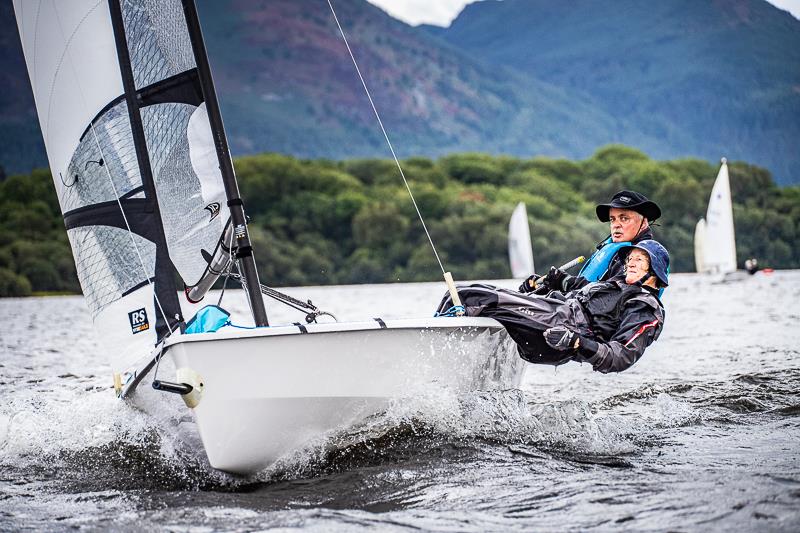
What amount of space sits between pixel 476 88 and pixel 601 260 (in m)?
177

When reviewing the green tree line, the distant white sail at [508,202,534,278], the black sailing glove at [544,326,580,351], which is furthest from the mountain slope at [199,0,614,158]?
the black sailing glove at [544,326,580,351]

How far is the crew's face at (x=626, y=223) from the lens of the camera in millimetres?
5730

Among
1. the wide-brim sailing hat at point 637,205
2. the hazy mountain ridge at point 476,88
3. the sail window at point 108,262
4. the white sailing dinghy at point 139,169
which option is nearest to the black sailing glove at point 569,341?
the white sailing dinghy at point 139,169

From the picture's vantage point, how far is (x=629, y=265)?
541 centimetres

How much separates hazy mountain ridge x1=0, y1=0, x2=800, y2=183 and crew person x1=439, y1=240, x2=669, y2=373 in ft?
462

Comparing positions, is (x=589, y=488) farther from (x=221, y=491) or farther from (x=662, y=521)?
(x=221, y=491)

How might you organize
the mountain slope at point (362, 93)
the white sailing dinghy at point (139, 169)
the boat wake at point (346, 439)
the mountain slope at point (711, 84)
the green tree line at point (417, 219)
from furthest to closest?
1. the mountain slope at point (362, 93)
2. the mountain slope at point (711, 84)
3. the green tree line at point (417, 219)
4. the white sailing dinghy at point (139, 169)
5. the boat wake at point (346, 439)

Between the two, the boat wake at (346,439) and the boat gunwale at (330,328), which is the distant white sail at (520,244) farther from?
the boat gunwale at (330,328)

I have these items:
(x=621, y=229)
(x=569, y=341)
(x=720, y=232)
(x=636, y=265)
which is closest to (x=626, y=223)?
(x=621, y=229)

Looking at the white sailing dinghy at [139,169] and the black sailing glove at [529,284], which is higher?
the white sailing dinghy at [139,169]

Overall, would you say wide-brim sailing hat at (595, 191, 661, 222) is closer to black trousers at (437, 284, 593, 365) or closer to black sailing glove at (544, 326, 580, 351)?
black trousers at (437, 284, 593, 365)

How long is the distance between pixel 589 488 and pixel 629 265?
1.63 metres

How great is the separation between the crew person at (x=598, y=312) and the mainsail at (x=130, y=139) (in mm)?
1841

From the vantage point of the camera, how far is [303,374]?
463 centimetres
